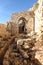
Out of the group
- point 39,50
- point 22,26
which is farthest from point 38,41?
point 22,26

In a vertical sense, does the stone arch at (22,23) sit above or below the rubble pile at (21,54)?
above

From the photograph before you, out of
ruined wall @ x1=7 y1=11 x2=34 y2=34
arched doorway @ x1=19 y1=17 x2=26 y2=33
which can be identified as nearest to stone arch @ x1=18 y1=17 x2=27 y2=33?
arched doorway @ x1=19 y1=17 x2=26 y2=33

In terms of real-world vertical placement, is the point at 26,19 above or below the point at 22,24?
above

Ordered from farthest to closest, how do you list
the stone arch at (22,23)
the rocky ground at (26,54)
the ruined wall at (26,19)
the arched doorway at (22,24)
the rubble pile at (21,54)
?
the arched doorway at (22,24) → the stone arch at (22,23) → the ruined wall at (26,19) → the rubble pile at (21,54) → the rocky ground at (26,54)

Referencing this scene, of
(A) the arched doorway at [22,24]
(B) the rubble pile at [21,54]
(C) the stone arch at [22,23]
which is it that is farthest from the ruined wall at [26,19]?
(B) the rubble pile at [21,54]

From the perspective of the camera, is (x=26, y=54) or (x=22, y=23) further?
(x=22, y=23)

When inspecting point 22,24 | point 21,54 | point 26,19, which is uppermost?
point 26,19

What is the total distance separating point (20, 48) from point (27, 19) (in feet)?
52.4

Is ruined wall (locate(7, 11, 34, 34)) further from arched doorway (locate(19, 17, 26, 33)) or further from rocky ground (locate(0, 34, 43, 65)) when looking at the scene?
rocky ground (locate(0, 34, 43, 65))

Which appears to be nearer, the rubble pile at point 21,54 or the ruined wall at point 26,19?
the rubble pile at point 21,54

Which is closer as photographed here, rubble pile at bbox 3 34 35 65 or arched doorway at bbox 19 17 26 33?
rubble pile at bbox 3 34 35 65

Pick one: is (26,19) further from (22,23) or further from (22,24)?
(22,24)

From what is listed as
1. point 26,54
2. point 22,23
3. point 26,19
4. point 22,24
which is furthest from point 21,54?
point 22,24

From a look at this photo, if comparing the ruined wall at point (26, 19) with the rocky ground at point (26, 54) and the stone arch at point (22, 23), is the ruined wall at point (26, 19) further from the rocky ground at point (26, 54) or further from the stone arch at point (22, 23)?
the rocky ground at point (26, 54)
